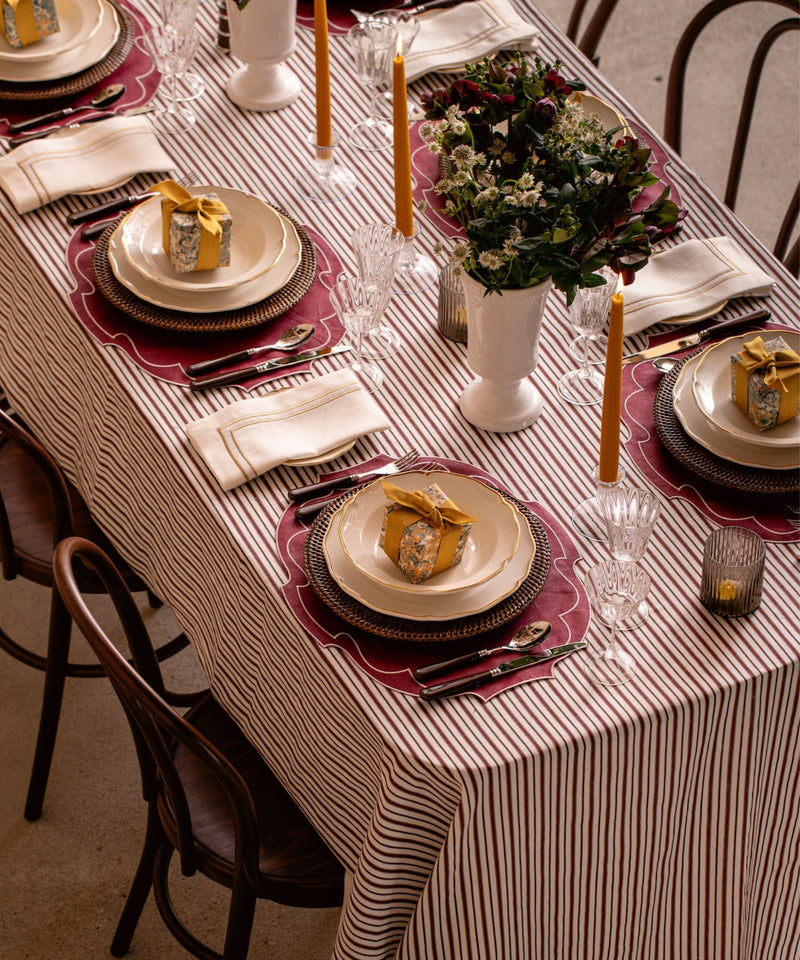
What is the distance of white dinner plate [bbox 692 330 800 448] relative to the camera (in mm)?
1767

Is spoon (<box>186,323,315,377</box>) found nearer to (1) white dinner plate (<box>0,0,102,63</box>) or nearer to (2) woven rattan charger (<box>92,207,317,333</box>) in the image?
(2) woven rattan charger (<box>92,207,317,333</box>)

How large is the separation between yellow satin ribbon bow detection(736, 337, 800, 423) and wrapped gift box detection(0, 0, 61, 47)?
1.41 meters

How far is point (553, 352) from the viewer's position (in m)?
1.99

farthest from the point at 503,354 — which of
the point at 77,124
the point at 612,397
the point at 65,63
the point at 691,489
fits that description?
the point at 65,63

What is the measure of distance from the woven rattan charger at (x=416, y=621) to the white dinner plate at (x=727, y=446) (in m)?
0.28

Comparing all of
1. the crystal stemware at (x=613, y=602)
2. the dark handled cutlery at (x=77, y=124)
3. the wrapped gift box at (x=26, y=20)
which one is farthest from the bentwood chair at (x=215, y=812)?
the wrapped gift box at (x=26, y=20)

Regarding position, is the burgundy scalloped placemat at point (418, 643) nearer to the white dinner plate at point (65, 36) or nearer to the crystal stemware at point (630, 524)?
the crystal stemware at point (630, 524)

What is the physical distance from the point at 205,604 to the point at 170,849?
346 millimetres

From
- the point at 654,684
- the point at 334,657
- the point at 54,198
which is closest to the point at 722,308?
the point at 654,684

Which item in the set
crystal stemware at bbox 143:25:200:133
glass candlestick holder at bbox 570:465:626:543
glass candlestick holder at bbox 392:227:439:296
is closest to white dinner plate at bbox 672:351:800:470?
glass candlestick holder at bbox 570:465:626:543

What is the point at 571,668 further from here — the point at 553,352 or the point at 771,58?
the point at 771,58

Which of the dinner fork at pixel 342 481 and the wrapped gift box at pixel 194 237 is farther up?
the wrapped gift box at pixel 194 237

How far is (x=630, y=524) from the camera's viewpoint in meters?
1.61

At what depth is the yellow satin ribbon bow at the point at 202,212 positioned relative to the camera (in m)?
1.97
